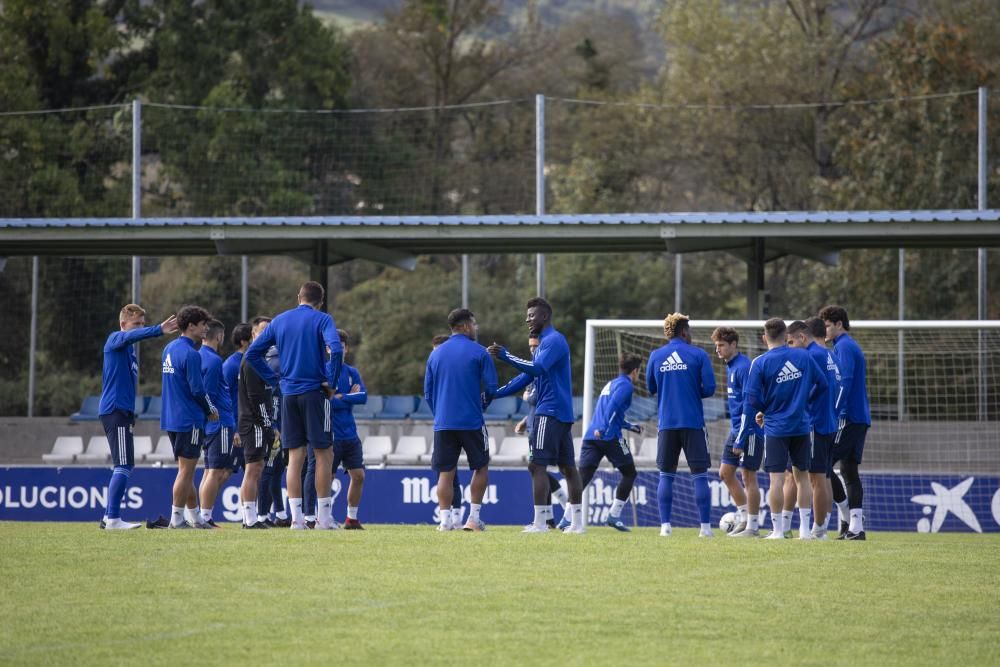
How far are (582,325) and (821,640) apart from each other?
Result: 95.7 ft

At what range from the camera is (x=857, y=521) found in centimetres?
1338

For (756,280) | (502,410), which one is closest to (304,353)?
(756,280)

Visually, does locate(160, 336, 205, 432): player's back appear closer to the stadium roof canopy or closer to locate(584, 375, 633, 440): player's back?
locate(584, 375, 633, 440): player's back

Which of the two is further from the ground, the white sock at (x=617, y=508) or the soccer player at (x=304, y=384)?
the soccer player at (x=304, y=384)

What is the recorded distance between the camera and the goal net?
18.0m

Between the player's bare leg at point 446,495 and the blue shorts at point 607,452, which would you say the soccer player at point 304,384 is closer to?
the player's bare leg at point 446,495

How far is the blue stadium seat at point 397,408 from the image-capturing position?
1124 inches

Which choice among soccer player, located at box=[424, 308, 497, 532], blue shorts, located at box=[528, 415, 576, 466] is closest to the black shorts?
soccer player, located at box=[424, 308, 497, 532]

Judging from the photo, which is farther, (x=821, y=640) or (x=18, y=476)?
(x=18, y=476)

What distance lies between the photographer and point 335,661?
6.70 meters

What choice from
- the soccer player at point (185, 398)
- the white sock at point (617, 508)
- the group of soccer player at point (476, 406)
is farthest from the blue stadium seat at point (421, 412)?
the soccer player at point (185, 398)

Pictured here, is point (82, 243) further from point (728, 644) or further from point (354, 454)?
point (728, 644)

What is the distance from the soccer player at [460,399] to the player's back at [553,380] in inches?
18.3

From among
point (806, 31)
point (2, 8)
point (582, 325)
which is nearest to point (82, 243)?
point (582, 325)
